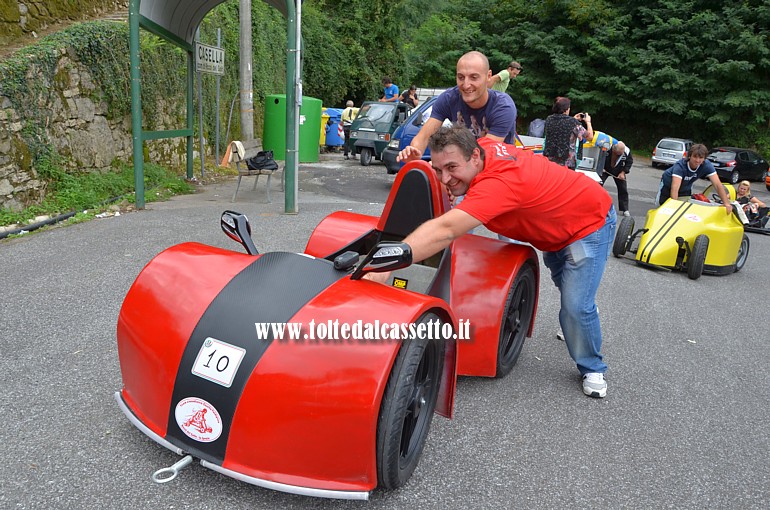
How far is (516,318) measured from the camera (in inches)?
144

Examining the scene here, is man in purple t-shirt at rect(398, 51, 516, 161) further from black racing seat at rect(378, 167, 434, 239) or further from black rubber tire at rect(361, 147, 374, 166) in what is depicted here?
black rubber tire at rect(361, 147, 374, 166)

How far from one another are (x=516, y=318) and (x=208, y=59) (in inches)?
343

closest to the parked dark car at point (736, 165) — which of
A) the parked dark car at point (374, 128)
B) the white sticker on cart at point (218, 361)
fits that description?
the parked dark car at point (374, 128)

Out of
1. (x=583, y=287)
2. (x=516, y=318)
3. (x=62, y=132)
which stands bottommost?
(x=516, y=318)

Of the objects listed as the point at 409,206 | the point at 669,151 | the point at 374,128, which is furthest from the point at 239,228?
the point at 669,151

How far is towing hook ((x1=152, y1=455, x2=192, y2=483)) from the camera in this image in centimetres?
228

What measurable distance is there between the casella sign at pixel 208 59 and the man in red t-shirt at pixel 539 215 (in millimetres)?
8197

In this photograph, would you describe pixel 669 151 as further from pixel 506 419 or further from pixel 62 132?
pixel 506 419

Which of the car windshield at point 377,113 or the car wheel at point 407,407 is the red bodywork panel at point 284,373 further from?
the car windshield at point 377,113

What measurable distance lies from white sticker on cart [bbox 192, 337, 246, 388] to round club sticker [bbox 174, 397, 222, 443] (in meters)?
0.10

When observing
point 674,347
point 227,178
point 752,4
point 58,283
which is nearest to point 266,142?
point 227,178

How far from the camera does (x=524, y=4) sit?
3691 centimetres

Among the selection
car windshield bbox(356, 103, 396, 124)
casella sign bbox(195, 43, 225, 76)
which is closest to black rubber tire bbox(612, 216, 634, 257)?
casella sign bbox(195, 43, 225, 76)

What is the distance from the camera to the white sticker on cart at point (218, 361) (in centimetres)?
212
